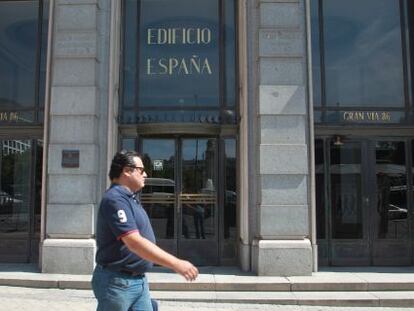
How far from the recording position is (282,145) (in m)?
10.4

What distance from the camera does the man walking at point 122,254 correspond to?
3580 mm

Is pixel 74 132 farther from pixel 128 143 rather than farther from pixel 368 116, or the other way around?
pixel 368 116

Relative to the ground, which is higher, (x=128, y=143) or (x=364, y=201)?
(x=128, y=143)

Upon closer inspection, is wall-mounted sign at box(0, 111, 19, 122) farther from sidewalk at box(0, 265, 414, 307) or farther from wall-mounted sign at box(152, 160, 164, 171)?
sidewalk at box(0, 265, 414, 307)

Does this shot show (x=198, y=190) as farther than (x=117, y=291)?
Yes

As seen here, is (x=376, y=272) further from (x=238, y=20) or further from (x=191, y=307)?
(x=238, y=20)

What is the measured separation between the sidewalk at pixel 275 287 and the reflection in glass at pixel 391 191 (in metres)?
1.24

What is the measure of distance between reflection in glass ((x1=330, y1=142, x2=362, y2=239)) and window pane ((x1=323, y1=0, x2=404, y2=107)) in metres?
0.99

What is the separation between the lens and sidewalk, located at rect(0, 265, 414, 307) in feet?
29.2

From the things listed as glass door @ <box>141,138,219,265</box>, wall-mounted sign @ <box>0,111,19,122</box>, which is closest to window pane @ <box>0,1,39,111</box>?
wall-mounted sign @ <box>0,111,19,122</box>

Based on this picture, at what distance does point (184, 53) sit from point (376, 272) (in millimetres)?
5775

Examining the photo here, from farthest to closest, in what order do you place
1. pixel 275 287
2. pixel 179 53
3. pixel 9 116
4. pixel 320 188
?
pixel 9 116, pixel 179 53, pixel 320 188, pixel 275 287

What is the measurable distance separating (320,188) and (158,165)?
11.0ft

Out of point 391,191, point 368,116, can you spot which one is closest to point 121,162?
point 368,116
